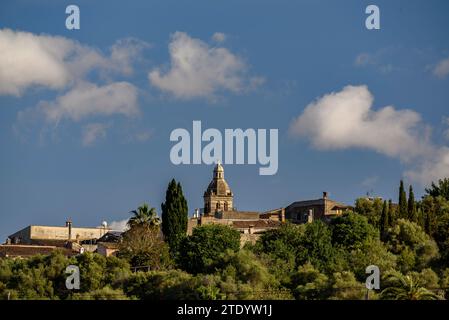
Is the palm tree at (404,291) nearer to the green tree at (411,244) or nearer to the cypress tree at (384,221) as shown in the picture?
the green tree at (411,244)

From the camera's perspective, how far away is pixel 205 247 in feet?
168

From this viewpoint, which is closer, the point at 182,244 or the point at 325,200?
the point at 182,244

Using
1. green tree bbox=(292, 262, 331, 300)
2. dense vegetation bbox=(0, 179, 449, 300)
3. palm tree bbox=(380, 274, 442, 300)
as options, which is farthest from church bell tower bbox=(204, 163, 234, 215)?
palm tree bbox=(380, 274, 442, 300)

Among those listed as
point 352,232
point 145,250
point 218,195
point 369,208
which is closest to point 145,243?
point 145,250

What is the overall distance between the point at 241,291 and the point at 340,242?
14.2m

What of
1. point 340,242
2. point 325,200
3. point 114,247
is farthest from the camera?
point 325,200

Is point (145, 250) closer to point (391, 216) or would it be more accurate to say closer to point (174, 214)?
point (174, 214)

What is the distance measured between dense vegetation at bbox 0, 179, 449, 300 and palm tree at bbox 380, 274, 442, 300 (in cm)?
5

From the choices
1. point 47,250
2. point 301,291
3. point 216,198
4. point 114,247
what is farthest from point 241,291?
point 216,198

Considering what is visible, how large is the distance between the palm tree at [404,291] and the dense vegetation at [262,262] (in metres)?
0.05

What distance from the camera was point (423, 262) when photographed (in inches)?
1960

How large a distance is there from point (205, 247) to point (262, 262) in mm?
3593

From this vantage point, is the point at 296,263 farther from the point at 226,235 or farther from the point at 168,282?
the point at 168,282

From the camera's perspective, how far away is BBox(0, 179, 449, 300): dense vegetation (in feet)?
138
